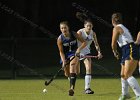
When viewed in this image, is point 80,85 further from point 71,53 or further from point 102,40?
point 102,40

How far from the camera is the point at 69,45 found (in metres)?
13.3

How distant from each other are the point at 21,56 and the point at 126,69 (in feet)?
43.9

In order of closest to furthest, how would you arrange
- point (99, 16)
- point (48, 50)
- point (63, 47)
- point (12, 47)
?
point (63, 47), point (12, 47), point (48, 50), point (99, 16)

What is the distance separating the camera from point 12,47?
20516 mm

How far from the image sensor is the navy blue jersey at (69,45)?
43.3 ft

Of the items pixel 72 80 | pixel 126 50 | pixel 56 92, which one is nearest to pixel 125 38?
pixel 126 50

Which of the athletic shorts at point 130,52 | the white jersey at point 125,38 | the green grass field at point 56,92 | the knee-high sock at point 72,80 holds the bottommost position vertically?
the green grass field at point 56,92

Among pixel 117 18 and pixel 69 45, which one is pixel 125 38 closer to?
pixel 117 18

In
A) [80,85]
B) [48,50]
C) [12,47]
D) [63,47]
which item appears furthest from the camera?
[48,50]

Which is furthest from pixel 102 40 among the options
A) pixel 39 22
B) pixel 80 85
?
pixel 39 22

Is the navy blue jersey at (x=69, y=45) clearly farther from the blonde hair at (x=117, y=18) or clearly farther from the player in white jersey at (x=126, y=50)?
the blonde hair at (x=117, y=18)

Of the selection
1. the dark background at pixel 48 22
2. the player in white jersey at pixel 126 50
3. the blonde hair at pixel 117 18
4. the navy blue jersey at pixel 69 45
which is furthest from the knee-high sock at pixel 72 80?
the dark background at pixel 48 22

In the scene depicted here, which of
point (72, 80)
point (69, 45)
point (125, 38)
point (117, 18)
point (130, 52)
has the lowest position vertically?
point (72, 80)

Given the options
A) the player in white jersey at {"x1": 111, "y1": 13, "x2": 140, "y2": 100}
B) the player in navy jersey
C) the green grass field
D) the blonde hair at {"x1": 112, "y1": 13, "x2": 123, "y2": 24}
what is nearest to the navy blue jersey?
the player in navy jersey
